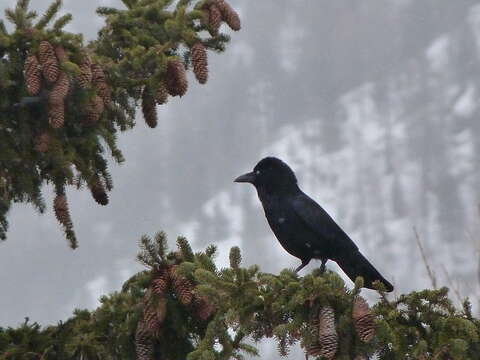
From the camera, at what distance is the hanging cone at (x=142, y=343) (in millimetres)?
5352

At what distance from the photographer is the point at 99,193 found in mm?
6344

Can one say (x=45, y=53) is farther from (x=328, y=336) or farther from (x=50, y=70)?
(x=328, y=336)

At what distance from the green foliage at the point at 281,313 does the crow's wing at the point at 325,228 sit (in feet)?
9.15

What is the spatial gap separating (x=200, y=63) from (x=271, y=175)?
2522mm

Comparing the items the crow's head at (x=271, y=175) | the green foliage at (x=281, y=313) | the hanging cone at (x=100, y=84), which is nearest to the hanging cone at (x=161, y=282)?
the green foliage at (x=281, y=313)

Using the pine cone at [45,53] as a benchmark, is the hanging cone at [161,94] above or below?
above

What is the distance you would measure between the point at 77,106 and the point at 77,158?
0.41m

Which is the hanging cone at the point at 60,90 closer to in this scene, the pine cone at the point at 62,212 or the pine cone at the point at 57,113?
the pine cone at the point at 57,113

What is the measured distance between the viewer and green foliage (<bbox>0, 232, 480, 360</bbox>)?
15.3 feet

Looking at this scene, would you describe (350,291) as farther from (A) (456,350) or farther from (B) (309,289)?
(A) (456,350)

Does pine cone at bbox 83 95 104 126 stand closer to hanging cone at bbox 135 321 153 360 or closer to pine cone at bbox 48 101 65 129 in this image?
pine cone at bbox 48 101 65 129

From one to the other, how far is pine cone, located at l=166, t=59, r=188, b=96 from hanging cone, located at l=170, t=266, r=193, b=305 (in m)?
1.55

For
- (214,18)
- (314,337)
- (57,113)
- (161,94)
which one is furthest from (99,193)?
(314,337)

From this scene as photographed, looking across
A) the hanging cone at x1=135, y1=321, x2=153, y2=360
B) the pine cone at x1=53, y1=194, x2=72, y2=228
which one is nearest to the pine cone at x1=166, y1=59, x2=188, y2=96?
the pine cone at x1=53, y1=194, x2=72, y2=228
